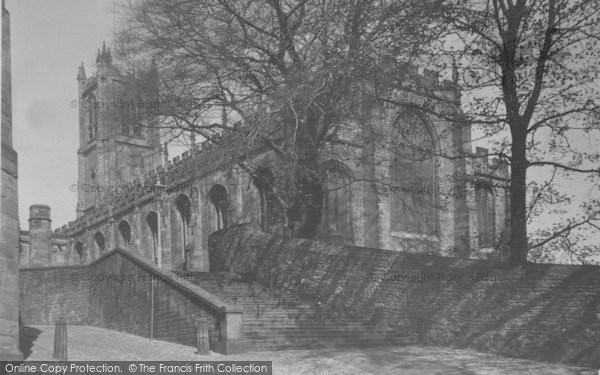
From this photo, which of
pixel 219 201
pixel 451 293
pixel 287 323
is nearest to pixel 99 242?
pixel 219 201

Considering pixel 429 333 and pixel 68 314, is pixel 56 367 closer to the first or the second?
pixel 429 333

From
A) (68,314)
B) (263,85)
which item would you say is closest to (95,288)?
(68,314)

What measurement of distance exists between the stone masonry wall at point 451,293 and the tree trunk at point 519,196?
36.1 inches

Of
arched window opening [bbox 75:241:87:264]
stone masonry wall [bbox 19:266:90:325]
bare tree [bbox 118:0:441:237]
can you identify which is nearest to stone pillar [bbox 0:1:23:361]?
bare tree [bbox 118:0:441:237]

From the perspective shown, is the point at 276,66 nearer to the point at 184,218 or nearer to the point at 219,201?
the point at 219,201

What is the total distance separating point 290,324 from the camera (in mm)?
17203

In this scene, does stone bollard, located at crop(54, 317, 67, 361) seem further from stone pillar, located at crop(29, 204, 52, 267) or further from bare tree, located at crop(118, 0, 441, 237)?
stone pillar, located at crop(29, 204, 52, 267)

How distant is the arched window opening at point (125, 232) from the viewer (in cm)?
5050

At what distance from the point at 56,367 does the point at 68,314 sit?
11.8 metres

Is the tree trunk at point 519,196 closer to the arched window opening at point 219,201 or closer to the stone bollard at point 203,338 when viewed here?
the stone bollard at point 203,338

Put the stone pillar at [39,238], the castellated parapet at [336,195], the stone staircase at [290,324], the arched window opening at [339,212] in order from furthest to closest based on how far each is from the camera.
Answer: the stone pillar at [39,238] < the arched window opening at [339,212] < the castellated parapet at [336,195] < the stone staircase at [290,324]

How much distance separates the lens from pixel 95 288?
22188 mm

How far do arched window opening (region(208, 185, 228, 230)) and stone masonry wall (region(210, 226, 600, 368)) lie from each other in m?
→ 17.7

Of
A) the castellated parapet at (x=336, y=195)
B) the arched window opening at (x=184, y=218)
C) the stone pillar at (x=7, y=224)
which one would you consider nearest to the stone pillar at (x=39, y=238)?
the castellated parapet at (x=336, y=195)
